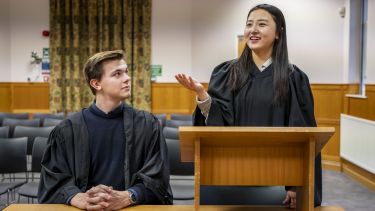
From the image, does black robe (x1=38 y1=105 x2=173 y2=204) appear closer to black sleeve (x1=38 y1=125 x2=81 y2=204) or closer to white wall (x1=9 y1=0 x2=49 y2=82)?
black sleeve (x1=38 y1=125 x2=81 y2=204)

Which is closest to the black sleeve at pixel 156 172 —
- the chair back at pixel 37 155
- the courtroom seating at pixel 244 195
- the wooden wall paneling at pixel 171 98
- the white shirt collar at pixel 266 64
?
the courtroom seating at pixel 244 195

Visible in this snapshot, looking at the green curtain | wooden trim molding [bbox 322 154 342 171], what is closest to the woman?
wooden trim molding [bbox 322 154 342 171]

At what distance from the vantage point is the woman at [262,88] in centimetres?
208

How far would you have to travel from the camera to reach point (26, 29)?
10.2 m

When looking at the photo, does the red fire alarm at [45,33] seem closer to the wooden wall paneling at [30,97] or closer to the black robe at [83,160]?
the wooden wall paneling at [30,97]

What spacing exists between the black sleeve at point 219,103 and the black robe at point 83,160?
16.9 inches

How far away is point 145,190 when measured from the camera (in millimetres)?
2244

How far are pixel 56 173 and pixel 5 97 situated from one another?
8797mm

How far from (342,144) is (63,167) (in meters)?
6.17

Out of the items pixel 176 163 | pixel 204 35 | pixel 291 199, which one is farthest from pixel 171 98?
pixel 291 199

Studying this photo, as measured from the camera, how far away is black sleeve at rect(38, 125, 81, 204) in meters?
2.18

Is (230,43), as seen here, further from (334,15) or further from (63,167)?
(63,167)

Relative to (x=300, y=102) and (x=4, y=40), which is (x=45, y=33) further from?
(x=300, y=102)

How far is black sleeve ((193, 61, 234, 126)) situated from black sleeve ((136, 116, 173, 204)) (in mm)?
416
